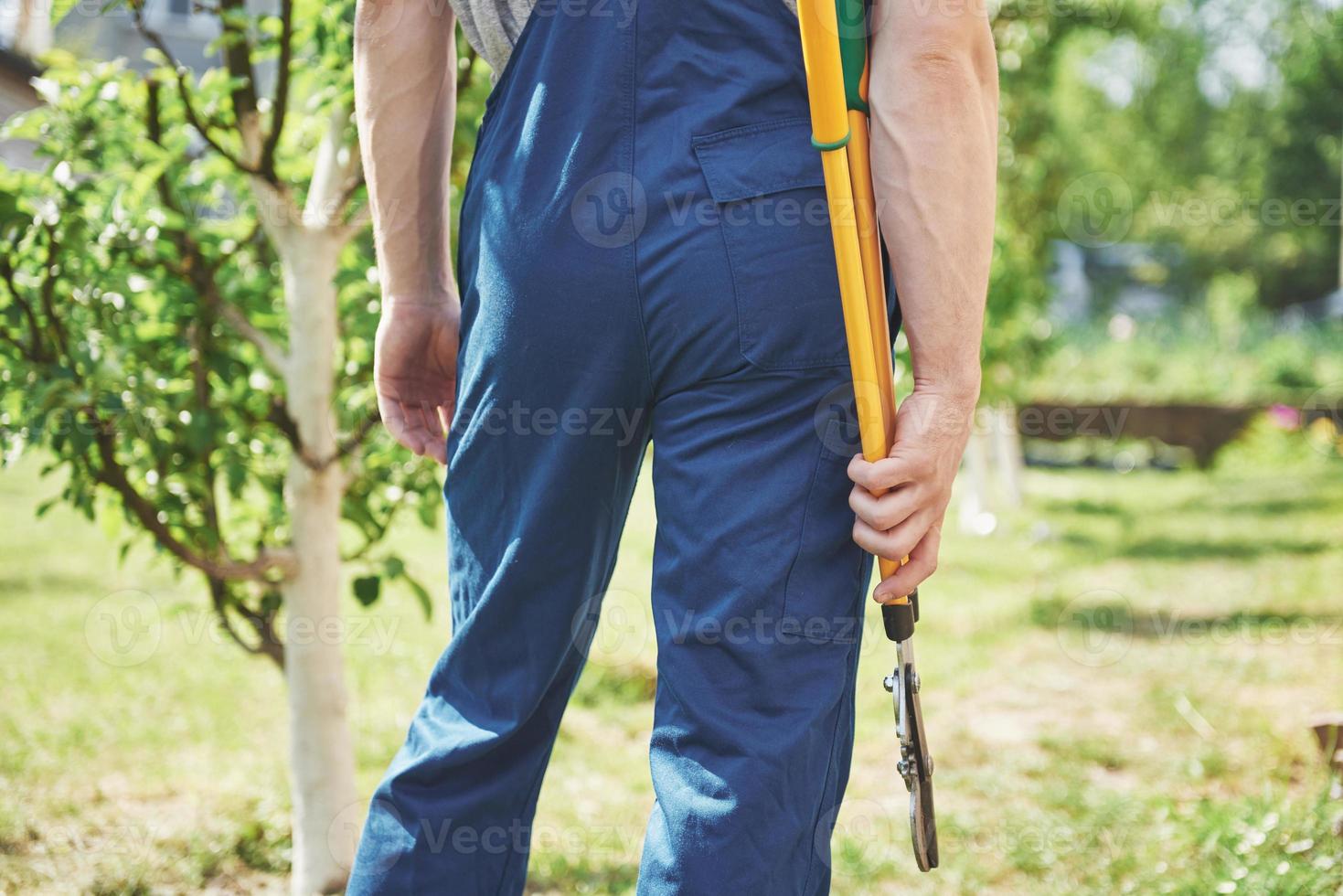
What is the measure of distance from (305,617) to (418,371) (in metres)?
0.99

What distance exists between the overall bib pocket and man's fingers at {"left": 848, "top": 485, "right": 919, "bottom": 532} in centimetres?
14

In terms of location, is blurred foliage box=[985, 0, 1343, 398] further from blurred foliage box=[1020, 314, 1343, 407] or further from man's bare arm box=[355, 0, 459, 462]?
man's bare arm box=[355, 0, 459, 462]

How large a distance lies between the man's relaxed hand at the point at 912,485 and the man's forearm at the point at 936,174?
3 centimetres

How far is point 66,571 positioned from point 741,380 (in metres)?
5.56

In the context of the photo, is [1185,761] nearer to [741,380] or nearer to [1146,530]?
[741,380]

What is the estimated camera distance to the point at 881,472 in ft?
4.02

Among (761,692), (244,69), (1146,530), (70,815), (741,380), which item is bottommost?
(1146,530)

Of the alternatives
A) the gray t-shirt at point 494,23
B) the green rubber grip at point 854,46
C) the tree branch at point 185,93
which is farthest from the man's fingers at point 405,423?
the tree branch at point 185,93

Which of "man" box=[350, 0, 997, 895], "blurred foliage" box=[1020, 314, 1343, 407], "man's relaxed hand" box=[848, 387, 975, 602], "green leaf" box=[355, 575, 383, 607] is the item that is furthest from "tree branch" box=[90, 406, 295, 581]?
"blurred foliage" box=[1020, 314, 1343, 407]

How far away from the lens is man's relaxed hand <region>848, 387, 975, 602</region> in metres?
1.23

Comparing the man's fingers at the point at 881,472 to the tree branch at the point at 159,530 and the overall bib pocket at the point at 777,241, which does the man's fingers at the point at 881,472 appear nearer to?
the overall bib pocket at the point at 777,241

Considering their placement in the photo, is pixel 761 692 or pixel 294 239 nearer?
pixel 761 692

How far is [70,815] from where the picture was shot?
2797mm

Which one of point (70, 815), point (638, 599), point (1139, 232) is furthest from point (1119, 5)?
→ point (1139, 232)
